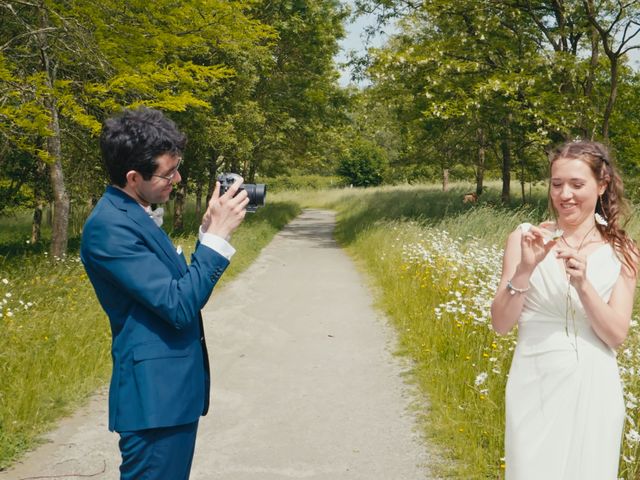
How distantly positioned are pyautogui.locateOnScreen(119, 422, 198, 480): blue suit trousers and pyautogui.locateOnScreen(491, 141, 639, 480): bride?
4.70 ft

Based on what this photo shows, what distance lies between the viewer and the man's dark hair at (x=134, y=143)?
6.81 ft

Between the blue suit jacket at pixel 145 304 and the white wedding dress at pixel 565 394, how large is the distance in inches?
55.0

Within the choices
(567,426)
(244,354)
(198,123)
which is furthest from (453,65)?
(567,426)

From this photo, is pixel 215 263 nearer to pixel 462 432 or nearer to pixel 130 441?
pixel 130 441

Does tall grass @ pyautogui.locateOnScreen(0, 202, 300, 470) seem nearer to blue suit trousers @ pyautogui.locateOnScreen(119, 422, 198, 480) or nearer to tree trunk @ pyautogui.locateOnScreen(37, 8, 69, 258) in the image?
tree trunk @ pyautogui.locateOnScreen(37, 8, 69, 258)

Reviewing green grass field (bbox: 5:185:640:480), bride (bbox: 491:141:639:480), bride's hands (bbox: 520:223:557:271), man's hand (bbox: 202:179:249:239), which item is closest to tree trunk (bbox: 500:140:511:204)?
green grass field (bbox: 5:185:640:480)

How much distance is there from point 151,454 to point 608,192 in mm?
2265

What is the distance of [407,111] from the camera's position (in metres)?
19.8

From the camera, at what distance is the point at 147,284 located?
1.99 meters

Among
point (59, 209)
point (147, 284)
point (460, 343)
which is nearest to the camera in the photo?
point (147, 284)

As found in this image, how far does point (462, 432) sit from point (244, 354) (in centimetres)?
313

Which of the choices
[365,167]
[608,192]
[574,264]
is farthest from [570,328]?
[365,167]

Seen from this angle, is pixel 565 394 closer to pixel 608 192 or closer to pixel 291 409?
pixel 608 192

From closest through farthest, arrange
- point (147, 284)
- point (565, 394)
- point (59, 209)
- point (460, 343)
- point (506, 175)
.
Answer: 1. point (147, 284)
2. point (565, 394)
3. point (460, 343)
4. point (59, 209)
5. point (506, 175)
